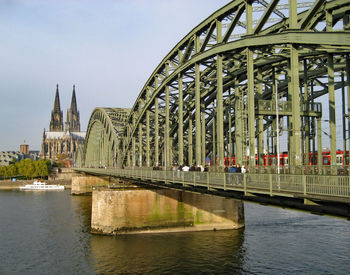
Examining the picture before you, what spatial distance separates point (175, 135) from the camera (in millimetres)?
57844

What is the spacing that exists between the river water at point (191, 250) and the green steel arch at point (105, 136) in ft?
119

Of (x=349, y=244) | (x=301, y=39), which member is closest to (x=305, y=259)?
(x=349, y=244)

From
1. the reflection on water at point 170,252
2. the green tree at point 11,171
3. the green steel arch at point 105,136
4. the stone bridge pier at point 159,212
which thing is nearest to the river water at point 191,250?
the reflection on water at point 170,252

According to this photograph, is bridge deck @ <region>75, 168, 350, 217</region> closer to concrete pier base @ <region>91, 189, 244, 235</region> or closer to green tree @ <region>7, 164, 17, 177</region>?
concrete pier base @ <region>91, 189, 244, 235</region>

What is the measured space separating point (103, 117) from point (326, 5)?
245 ft

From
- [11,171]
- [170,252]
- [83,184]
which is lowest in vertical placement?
[170,252]

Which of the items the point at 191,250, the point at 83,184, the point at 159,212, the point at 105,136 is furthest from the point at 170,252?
the point at 83,184

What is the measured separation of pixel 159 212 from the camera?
4181cm

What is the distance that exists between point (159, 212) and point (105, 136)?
56327mm

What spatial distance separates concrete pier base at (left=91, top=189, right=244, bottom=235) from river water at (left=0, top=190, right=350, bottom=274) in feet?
4.04

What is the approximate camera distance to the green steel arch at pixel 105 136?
8331 cm

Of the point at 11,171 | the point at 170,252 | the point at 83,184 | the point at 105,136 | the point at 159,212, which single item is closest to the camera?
the point at 170,252

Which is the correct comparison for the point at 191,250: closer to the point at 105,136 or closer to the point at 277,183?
the point at 277,183

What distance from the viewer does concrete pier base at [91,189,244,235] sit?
4134 centimetres
